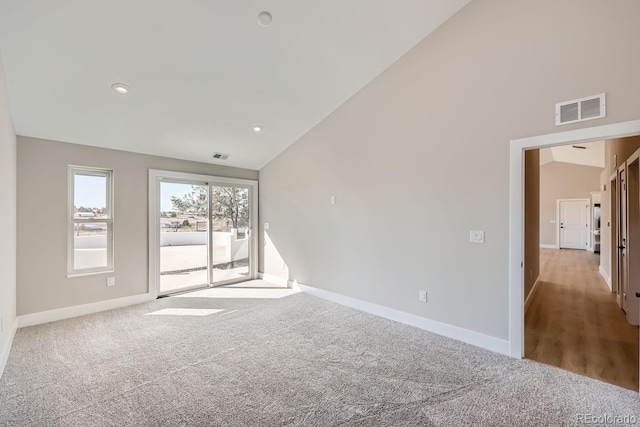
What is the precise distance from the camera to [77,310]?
4070mm

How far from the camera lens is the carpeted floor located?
2.03 meters

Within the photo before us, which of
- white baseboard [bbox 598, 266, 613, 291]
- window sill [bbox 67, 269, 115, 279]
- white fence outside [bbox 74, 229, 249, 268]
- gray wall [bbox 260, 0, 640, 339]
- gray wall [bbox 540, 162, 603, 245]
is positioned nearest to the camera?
gray wall [bbox 260, 0, 640, 339]

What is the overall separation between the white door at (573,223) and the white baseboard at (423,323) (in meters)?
11.5

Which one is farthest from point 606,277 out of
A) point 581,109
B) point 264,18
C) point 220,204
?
point 220,204

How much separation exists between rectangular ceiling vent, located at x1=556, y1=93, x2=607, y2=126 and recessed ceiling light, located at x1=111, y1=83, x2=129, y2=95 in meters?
4.35

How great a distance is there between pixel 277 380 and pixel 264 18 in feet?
10.8

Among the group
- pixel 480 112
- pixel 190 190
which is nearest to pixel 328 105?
pixel 480 112

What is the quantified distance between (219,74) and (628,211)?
17.5 ft

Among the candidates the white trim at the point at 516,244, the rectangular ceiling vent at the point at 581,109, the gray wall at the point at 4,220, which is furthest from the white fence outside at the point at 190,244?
the rectangular ceiling vent at the point at 581,109

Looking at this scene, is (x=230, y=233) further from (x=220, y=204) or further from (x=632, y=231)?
(x=632, y=231)

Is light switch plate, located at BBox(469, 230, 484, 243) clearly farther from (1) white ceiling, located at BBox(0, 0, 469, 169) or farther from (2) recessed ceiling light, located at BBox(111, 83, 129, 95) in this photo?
(2) recessed ceiling light, located at BBox(111, 83, 129, 95)

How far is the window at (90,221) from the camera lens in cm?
410

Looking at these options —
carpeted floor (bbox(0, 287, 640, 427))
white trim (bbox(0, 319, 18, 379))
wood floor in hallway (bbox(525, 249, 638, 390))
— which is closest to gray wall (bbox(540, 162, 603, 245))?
wood floor in hallway (bbox(525, 249, 638, 390))

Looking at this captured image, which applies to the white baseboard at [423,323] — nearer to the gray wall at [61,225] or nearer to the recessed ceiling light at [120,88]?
the gray wall at [61,225]
